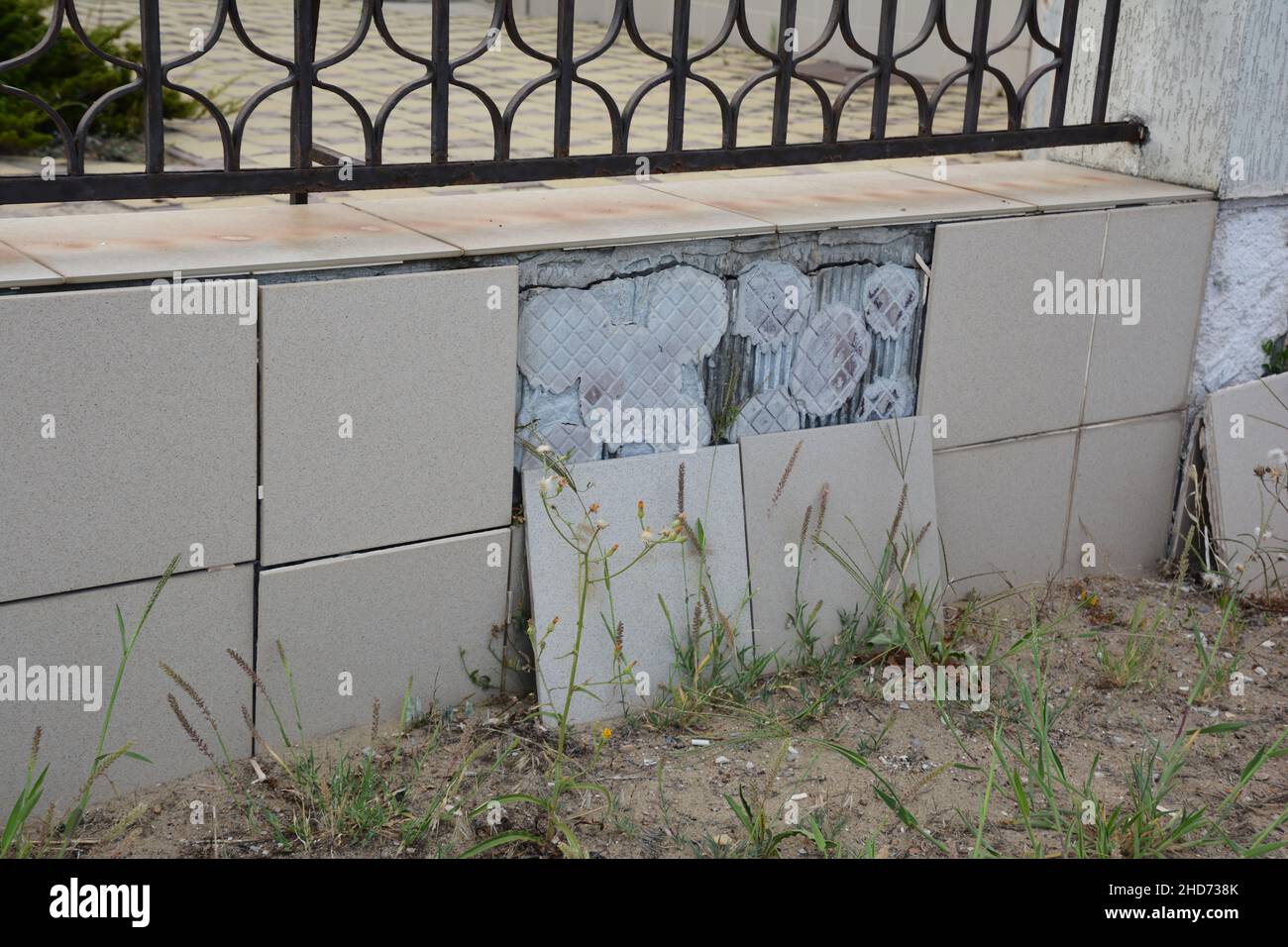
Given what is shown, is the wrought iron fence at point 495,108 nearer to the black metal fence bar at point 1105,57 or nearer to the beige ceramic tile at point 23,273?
the black metal fence bar at point 1105,57

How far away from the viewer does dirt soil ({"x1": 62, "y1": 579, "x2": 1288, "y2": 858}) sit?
2.74 meters

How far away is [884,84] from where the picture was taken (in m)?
3.51

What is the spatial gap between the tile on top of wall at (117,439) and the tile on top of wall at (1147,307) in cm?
243

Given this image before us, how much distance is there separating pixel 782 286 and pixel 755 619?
2.70 ft

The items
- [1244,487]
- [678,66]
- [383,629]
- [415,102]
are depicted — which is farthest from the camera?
[415,102]

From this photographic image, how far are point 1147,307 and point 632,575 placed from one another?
1802 mm

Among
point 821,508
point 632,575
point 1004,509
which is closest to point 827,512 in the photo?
point 821,508

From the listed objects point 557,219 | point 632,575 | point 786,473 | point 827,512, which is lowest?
point 632,575

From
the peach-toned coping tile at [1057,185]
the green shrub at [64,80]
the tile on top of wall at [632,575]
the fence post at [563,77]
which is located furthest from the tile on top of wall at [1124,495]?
the green shrub at [64,80]

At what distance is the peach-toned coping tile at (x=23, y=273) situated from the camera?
2.43 m

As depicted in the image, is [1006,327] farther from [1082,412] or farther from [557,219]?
[557,219]

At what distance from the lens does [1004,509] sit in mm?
3951
